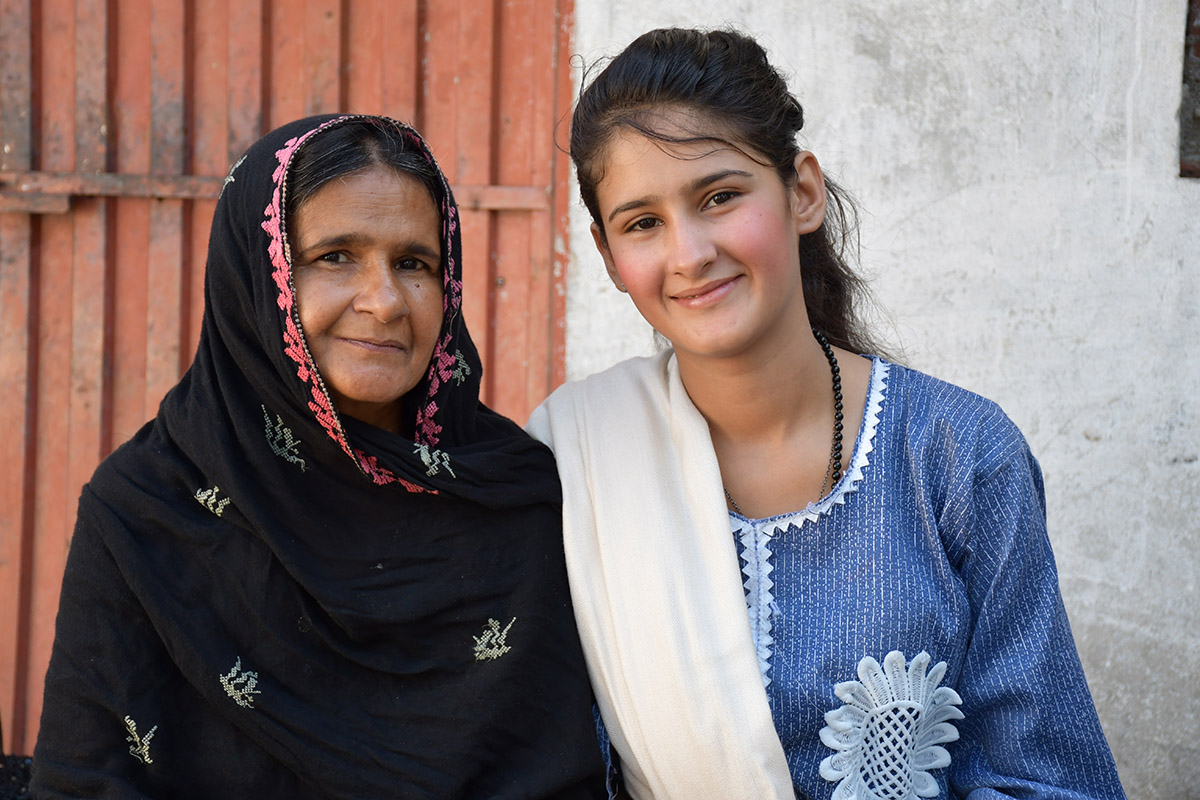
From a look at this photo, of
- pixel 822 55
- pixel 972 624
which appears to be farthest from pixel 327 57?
pixel 972 624

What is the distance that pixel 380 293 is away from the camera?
1.75 meters

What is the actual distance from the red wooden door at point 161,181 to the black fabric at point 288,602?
4.90 ft

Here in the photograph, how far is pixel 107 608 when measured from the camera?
5.53ft

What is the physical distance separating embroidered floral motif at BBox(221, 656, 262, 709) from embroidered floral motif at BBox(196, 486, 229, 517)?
25cm

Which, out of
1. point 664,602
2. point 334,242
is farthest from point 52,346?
point 664,602

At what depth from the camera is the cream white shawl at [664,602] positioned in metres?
1.73

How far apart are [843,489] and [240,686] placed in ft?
3.45

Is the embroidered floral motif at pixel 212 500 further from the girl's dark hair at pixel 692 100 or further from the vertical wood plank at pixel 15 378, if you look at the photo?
the vertical wood plank at pixel 15 378

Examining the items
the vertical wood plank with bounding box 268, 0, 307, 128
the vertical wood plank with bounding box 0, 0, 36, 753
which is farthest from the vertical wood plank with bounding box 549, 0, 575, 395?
the vertical wood plank with bounding box 0, 0, 36, 753

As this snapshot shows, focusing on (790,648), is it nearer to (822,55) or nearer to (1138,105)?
(822,55)

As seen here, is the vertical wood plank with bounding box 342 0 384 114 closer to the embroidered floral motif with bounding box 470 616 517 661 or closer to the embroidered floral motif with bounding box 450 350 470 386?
the embroidered floral motif with bounding box 450 350 470 386

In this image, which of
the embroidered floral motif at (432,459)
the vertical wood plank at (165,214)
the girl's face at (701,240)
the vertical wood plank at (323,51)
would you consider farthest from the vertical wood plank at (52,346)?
the girl's face at (701,240)

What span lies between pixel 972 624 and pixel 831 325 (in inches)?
26.4

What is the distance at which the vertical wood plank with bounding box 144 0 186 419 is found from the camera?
3.44m
